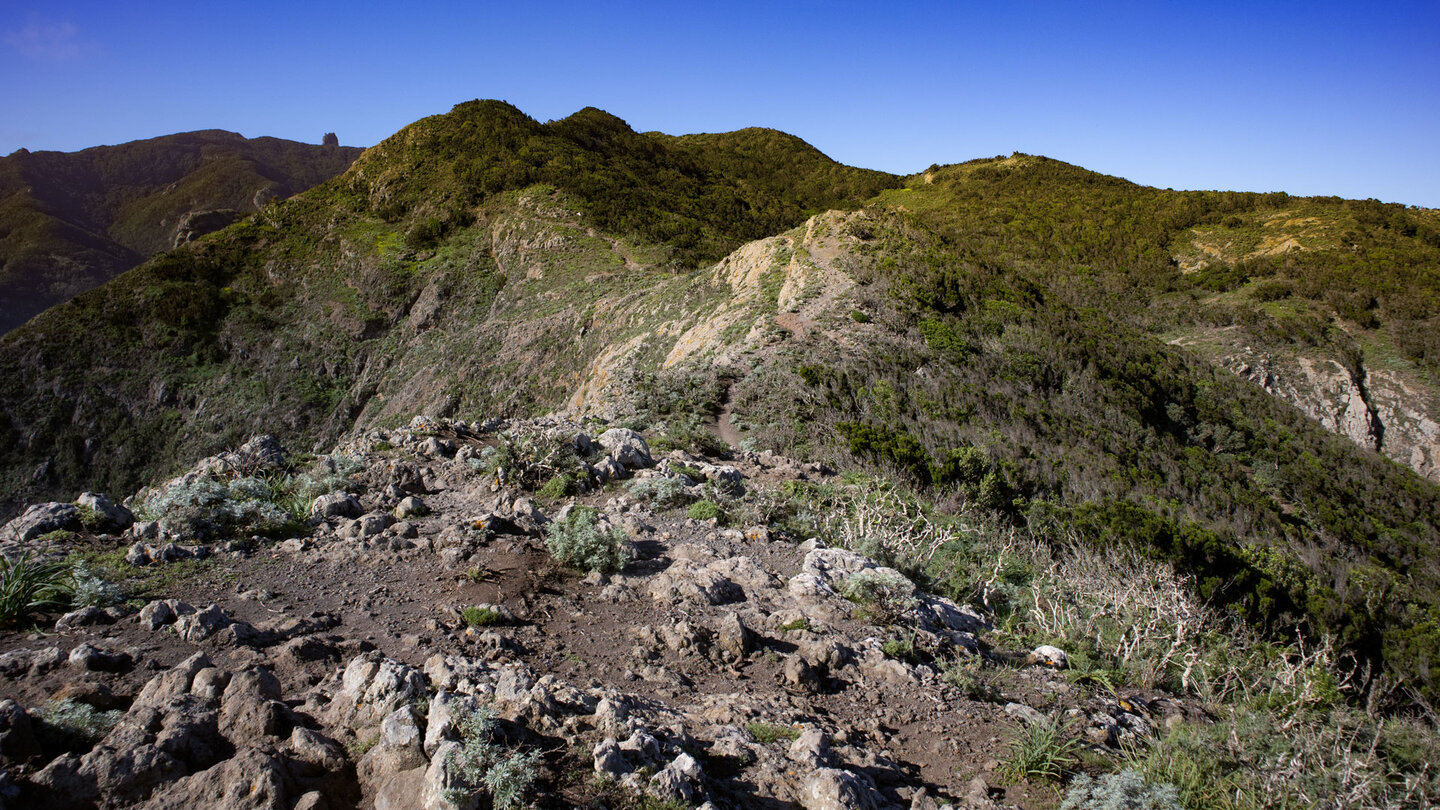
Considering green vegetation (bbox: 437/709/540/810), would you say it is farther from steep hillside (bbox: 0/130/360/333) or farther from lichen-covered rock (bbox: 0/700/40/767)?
steep hillside (bbox: 0/130/360/333)

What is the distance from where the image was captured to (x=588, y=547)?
516cm

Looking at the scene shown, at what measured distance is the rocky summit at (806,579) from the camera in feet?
9.39

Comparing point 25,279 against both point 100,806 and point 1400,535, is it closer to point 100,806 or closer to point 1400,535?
point 100,806

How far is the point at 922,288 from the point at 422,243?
2611cm

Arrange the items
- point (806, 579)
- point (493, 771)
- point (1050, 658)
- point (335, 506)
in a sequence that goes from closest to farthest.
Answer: point (493, 771) → point (1050, 658) → point (806, 579) → point (335, 506)

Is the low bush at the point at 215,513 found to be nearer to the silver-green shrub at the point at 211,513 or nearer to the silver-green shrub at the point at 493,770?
the silver-green shrub at the point at 211,513

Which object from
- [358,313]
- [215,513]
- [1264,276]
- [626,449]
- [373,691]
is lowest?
[373,691]

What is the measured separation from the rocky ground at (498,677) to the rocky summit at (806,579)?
23 mm

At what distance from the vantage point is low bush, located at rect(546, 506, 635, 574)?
5.14 meters

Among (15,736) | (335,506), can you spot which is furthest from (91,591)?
(335,506)

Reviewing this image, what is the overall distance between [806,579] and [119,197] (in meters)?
119

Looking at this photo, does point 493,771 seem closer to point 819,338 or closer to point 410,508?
point 410,508

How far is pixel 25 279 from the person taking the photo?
205 feet

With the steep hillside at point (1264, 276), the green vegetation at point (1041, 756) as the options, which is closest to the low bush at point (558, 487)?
the green vegetation at point (1041, 756)
